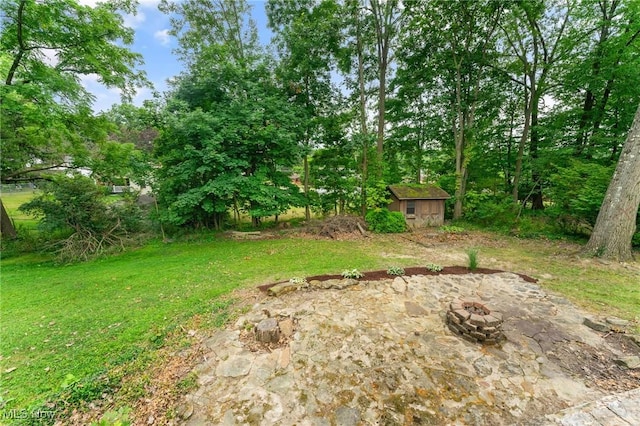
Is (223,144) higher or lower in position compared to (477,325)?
higher

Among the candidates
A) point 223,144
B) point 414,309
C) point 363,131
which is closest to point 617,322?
point 414,309

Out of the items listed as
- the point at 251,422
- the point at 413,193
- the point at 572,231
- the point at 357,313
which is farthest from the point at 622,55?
the point at 251,422

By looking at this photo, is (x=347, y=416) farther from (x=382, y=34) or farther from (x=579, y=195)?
(x=382, y=34)

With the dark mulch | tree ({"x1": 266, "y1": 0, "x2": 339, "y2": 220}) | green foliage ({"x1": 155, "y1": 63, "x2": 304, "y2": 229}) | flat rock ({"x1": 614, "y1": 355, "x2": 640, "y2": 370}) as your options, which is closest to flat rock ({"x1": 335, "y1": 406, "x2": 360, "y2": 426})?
the dark mulch

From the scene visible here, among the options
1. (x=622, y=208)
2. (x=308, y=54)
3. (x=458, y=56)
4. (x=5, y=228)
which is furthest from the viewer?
(x=458, y=56)

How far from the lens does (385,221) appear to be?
383 inches

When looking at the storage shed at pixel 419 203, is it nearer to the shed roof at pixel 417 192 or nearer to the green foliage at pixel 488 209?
the shed roof at pixel 417 192

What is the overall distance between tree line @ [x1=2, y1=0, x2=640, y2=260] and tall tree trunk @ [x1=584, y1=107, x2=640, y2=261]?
0.53 ft

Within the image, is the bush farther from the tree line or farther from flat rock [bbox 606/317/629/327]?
flat rock [bbox 606/317/629/327]

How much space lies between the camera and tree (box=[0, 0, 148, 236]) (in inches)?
219

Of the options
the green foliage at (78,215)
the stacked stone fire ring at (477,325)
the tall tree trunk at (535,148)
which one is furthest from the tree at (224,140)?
the tall tree trunk at (535,148)

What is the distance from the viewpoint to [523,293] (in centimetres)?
424

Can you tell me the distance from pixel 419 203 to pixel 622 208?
5.76 metres

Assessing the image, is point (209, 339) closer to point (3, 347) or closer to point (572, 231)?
point (3, 347)
